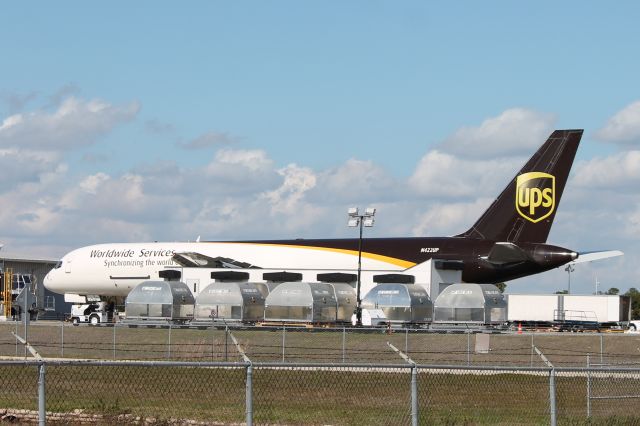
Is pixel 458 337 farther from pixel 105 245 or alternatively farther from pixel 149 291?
pixel 105 245

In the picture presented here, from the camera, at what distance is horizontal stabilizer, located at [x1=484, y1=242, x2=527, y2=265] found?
66625 mm

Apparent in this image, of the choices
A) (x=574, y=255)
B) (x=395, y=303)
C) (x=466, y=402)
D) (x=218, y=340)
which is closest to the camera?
(x=466, y=402)

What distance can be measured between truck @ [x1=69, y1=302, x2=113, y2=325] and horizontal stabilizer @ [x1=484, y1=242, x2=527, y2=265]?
1130 inches

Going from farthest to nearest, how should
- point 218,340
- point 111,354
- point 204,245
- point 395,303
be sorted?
1. point 204,245
2. point 395,303
3. point 218,340
4. point 111,354

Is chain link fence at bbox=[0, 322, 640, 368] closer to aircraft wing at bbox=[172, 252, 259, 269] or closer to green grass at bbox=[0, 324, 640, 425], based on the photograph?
green grass at bbox=[0, 324, 640, 425]

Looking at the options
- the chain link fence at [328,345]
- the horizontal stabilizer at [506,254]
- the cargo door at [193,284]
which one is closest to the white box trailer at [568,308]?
the horizontal stabilizer at [506,254]

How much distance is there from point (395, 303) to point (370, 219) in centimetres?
524

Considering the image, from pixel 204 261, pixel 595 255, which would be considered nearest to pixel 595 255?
pixel 595 255

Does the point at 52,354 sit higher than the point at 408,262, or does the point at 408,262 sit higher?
the point at 408,262

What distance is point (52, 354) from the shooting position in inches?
1876

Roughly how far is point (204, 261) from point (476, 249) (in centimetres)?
1983

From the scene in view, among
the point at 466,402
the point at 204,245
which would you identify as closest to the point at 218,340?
the point at 204,245

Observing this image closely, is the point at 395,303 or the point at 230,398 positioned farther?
the point at 395,303

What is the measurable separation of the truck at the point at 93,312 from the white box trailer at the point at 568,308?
1198 inches
